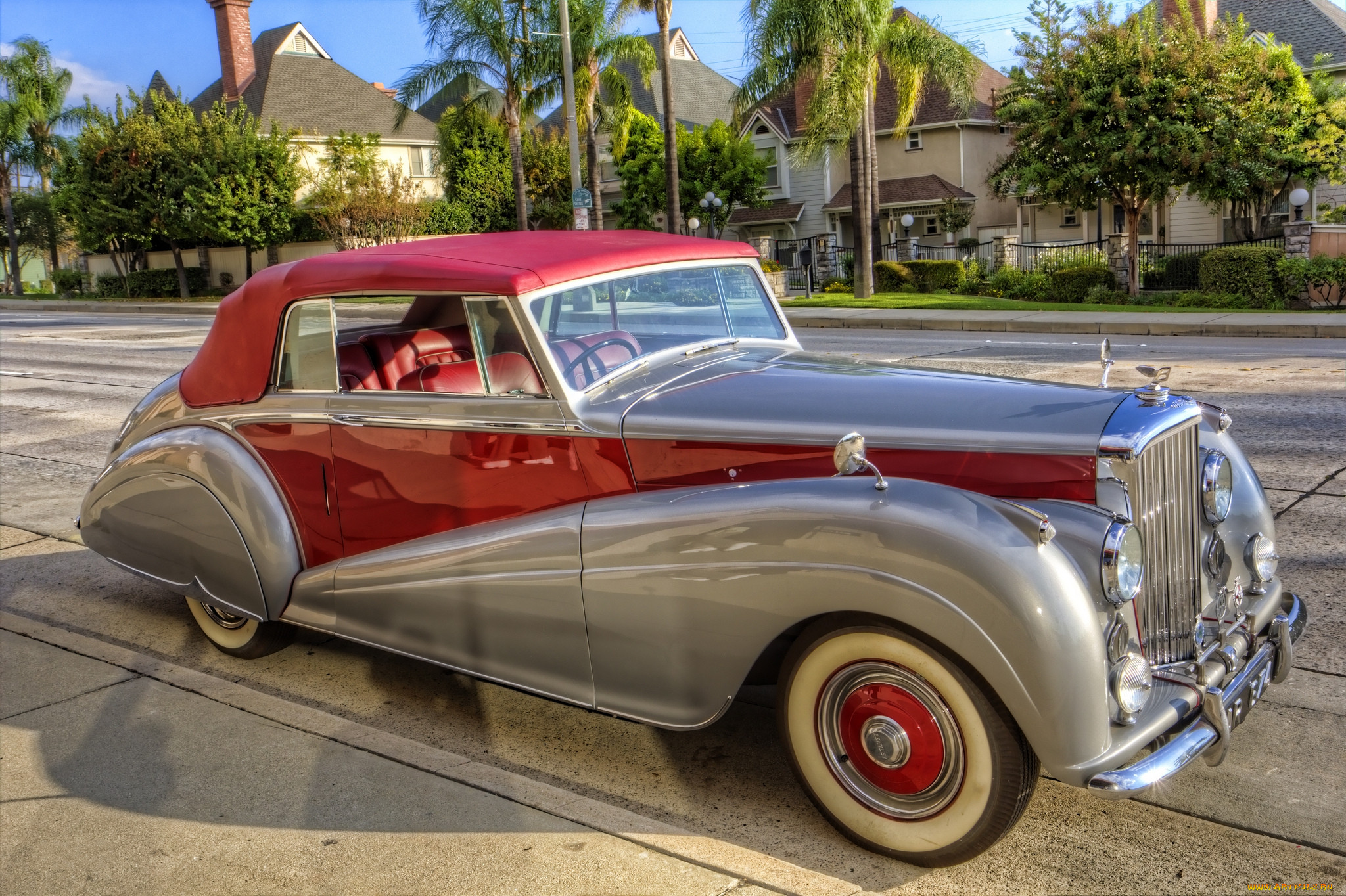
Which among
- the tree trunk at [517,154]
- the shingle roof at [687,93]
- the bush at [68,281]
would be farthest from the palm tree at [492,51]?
the bush at [68,281]

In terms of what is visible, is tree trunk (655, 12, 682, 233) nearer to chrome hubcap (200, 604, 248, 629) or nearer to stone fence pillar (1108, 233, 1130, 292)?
stone fence pillar (1108, 233, 1130, 292)

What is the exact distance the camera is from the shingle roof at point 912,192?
37750mm

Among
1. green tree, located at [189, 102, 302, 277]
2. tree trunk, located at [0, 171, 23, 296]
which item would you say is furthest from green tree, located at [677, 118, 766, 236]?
tree trunk, located at [0, 171, 23, 296]

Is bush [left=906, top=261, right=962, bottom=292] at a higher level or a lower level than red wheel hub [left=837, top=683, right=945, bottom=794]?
higher

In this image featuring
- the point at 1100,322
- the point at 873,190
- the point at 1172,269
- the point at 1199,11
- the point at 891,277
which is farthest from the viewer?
the point at 1199,11

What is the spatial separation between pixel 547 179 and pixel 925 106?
15235 millimetres

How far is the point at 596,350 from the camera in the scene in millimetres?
3965

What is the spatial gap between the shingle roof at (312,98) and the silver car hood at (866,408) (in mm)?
44282

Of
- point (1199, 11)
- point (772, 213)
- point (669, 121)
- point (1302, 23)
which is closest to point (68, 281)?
point (772, 213)

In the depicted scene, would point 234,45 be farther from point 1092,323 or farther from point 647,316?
point 647,316

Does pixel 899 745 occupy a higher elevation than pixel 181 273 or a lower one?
lower

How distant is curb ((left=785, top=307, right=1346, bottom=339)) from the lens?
1694 cm

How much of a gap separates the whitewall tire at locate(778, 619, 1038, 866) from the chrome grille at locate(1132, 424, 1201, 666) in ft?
1.94

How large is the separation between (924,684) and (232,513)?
9.47ft
